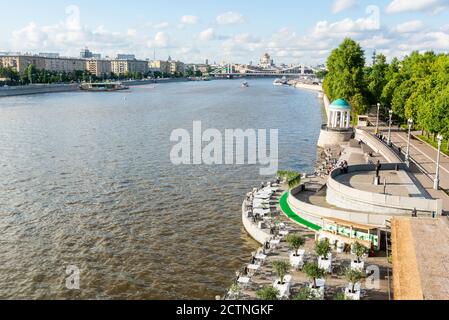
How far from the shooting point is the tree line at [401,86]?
4762cm

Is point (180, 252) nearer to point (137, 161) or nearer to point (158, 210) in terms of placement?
point (158, 210)

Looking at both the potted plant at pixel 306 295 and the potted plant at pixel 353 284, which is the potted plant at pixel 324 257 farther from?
the potted plant at pixel 306 295

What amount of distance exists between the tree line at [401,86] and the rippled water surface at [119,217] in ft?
41.0

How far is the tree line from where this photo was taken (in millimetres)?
47625

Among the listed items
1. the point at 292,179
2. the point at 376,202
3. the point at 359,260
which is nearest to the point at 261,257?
the point at 359,260

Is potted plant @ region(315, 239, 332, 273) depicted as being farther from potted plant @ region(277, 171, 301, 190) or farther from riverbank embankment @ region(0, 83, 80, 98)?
riverbank embankment @ region(0, 83, 80, 98)

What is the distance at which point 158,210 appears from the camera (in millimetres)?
34219

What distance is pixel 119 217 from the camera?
32.7 meters

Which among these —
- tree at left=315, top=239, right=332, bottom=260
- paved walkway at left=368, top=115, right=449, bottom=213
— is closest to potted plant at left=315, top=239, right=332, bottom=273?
tree at left=315, top=239, right=332, bottom=260
